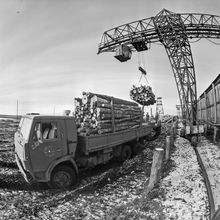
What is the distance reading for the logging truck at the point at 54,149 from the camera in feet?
15.8

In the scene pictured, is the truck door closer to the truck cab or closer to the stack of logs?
the truck cab

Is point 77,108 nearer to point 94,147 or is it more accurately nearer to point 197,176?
point 94,147

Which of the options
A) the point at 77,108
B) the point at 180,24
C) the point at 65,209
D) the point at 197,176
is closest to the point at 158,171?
the point at 197,176

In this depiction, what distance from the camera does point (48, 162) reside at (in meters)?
4.99

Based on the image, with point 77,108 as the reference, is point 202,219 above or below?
below

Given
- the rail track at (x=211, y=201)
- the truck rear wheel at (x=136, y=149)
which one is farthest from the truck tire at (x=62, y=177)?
the truck rear wheel at (x=136, y=149)

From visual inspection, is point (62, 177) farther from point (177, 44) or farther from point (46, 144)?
point (177, 44)

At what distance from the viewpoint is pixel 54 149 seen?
5.13 metres

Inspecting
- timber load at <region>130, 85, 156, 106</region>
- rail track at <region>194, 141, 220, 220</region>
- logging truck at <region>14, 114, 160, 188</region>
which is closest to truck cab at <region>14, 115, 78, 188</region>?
logging truck at <region>14, 114, 160, 188</region>

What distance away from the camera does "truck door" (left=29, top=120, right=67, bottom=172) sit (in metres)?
4.80

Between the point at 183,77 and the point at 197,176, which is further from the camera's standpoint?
the point at 183,77

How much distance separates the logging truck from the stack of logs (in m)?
0.45

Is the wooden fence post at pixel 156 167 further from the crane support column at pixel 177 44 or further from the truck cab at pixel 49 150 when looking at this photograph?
the crane support column at pixel 177 44

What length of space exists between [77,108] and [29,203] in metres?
4.00
